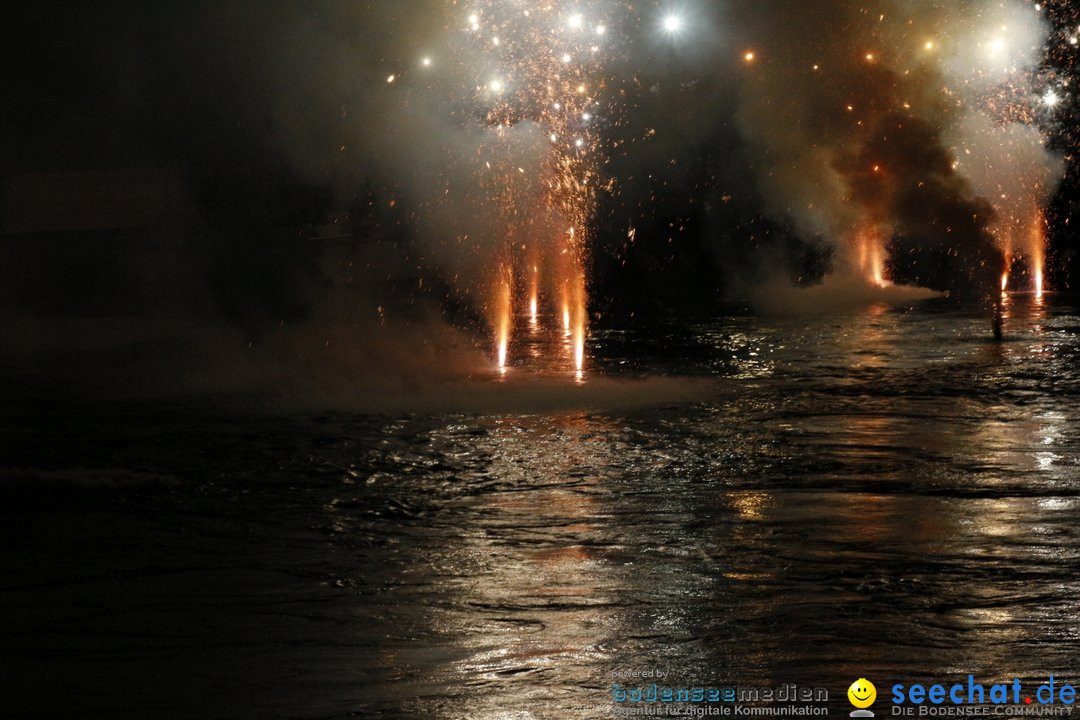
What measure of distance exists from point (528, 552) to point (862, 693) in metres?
2.08

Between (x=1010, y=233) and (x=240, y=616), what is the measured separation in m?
23.3

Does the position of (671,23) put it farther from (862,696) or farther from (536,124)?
(862,696)

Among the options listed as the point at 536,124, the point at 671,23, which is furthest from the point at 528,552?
the point at 671,23

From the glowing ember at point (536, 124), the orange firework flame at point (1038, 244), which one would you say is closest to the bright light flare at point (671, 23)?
the glowing ember at point (536, 124)

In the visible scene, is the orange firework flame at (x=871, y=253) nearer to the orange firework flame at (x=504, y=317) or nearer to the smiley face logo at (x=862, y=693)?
the orange firework flame at (x=504, y=317)

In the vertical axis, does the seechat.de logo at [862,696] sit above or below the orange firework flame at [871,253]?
below

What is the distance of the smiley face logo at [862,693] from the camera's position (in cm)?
426

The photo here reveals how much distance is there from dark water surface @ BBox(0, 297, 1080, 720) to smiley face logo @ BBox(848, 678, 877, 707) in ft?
0.17

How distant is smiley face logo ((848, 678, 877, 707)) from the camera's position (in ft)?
14.0

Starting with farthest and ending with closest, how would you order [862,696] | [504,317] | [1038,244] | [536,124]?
[1038,244], [536,124], [504,317], [862,696]

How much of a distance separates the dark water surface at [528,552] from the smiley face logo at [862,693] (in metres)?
0.05

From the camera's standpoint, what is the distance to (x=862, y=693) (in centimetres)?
432

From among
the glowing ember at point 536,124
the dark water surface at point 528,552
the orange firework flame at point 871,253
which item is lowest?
the dark water surface at point 528,552

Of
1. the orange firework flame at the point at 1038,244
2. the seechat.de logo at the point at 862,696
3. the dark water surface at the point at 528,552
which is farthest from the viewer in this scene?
the orange firework flame at the point at 1038,244
